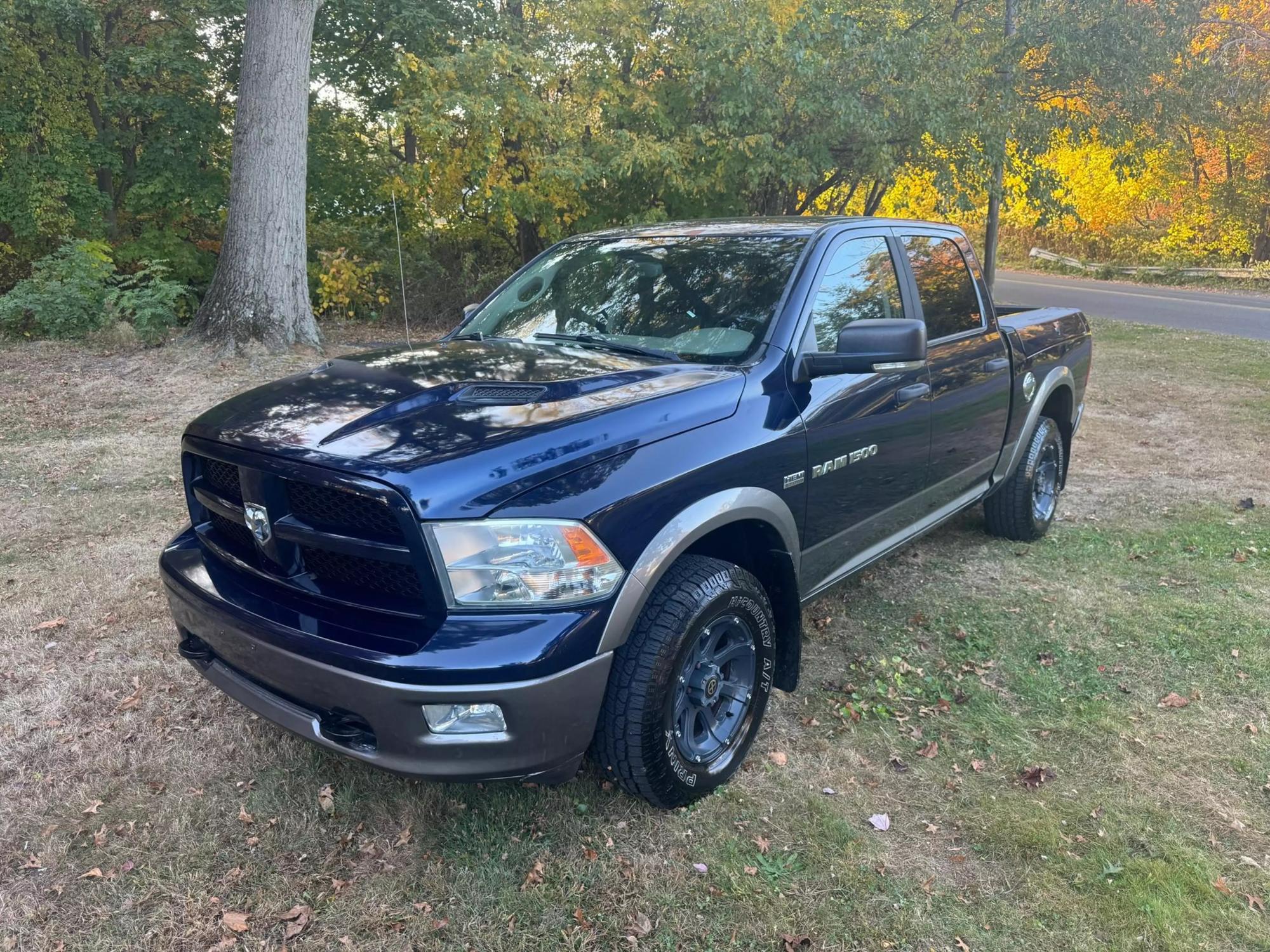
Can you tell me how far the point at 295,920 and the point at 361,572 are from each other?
976 mm

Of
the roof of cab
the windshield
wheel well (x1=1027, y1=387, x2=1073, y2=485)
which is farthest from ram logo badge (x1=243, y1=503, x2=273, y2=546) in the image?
wheel well (x1=1027, y1=387, x2=1073, y2=485)

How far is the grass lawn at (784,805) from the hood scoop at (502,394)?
50.7 inches

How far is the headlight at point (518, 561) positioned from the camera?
7.20 ft

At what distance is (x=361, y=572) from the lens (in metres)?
2.37

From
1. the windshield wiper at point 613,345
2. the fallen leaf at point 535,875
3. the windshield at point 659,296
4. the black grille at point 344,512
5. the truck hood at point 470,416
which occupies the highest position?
the windshield at point 659,296

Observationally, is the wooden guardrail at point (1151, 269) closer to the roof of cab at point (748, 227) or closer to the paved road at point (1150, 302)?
the paved road at point (1150, 302)

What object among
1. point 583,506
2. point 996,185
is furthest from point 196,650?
point 996,185

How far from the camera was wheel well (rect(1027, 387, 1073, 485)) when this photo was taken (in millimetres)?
5238

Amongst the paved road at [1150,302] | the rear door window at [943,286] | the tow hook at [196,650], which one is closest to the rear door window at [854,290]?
the rear door window at [943,286]

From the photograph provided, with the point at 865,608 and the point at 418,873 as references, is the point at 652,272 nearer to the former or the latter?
the point at 865,608

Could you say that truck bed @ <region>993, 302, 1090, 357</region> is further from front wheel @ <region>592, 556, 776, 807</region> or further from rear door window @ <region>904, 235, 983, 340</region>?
front wheel @ <region>592, 556, 776, 807</region>

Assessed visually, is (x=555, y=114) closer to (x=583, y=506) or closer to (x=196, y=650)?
(x=196, y=650)

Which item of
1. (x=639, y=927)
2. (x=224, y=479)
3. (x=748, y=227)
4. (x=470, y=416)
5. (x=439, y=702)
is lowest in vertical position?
(x=639, y=927)

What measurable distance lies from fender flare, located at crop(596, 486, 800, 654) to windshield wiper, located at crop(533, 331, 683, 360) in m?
0.65
